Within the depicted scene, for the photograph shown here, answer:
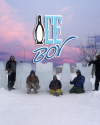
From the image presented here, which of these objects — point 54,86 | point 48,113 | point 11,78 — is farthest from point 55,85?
point 48,113

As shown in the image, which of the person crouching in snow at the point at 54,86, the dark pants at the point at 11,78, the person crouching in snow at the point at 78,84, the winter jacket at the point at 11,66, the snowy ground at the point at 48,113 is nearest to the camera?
the snowy ground at the point at 48,113

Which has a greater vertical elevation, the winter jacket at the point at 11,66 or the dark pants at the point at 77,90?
the winter jacket at the point at 11,66

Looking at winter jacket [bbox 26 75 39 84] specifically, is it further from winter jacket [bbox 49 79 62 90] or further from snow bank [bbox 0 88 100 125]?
snow bank [bbox 0 88 100 125]

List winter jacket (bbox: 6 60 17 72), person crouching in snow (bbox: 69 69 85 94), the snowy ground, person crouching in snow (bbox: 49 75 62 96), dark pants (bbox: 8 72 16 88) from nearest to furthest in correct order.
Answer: the snowy ground
person crouching in snow (bbox: 49 75 62 96)
person crouching in snow (bbox: 69 69 85 94)
winter jacket (bbox: 6 60 17 72)
dark pants (bbox: 8 72 16 88)

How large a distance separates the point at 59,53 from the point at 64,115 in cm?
456

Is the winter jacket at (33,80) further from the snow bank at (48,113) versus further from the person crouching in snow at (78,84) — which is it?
the person crouching in snow at (78,84)

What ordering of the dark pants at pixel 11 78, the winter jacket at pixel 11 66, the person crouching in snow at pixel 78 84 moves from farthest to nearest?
the dark pants at pixel 11 78
the winter jacket at pixel 11 66
the person crouching in snow at pixel 78 84

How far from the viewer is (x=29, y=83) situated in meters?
7.50

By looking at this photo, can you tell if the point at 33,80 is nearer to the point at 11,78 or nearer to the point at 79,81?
the point at 11,78

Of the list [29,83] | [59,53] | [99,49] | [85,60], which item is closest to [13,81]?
[29,83]

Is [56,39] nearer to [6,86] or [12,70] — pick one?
[12,70]

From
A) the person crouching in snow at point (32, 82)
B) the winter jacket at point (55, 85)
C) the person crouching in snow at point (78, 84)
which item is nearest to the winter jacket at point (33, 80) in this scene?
the person crouching in snow at point (32, 82)

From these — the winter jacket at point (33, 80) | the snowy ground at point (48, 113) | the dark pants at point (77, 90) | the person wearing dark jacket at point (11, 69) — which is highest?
the person wearing dark jacket at point (11, 69)

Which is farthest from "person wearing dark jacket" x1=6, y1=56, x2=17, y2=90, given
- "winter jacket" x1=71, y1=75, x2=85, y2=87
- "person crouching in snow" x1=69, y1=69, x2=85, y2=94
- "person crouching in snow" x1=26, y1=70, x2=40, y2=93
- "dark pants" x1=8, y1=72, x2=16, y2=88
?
"winter jacket" x1=71, y1=75, x2=85, y2=87
